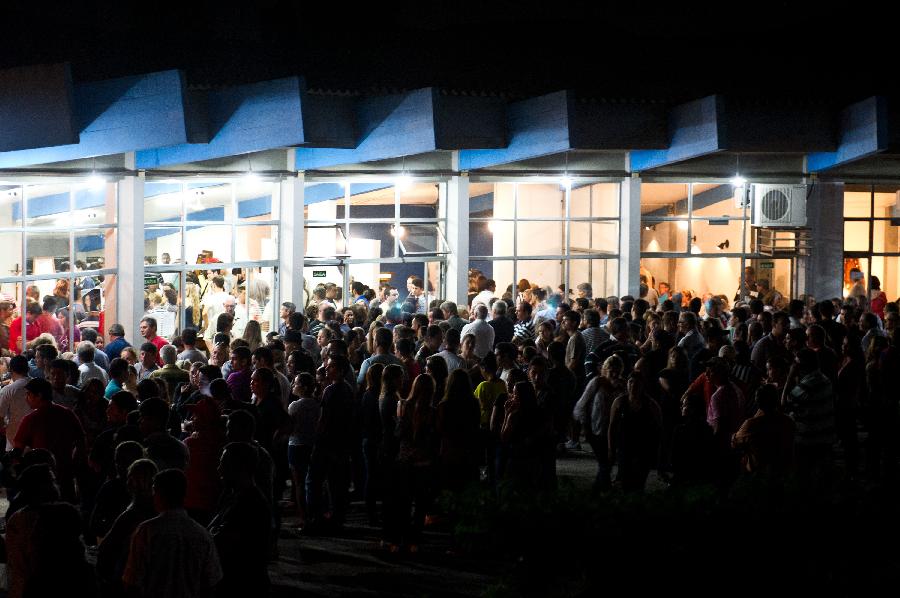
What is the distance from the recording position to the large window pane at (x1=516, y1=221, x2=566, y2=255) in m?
25.7

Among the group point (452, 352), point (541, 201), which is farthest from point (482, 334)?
point (541, 201)

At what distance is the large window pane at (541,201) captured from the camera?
25.5 m

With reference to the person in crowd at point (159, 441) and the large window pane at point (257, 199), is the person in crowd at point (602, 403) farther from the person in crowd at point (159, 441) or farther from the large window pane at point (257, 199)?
the large window pane at point (257, 199)

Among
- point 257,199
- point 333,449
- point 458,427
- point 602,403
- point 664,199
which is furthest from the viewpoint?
point 664,199

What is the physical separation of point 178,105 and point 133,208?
10.8 feet

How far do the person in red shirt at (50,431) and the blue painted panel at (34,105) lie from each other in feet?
20.4

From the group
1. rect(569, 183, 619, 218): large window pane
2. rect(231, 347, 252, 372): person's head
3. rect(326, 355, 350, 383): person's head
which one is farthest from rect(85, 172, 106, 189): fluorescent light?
rect(569, 183, 619, 218): large window pane

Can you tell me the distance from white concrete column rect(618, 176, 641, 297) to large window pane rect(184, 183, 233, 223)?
8.53m

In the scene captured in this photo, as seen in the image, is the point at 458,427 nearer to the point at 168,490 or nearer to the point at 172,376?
the point at 172,376

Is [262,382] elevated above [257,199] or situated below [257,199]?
below

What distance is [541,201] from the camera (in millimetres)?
25641

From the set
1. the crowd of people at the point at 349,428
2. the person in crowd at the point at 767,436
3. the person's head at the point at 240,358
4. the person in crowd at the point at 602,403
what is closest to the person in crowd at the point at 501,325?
the crowd of people at the point at 349,428

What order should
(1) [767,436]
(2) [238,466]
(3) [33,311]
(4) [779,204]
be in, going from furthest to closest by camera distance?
(4) [779,204] < (3) [33,311] < (1) [767,436] < (2) [238,466]

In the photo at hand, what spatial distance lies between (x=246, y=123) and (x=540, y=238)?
8.19 metres
